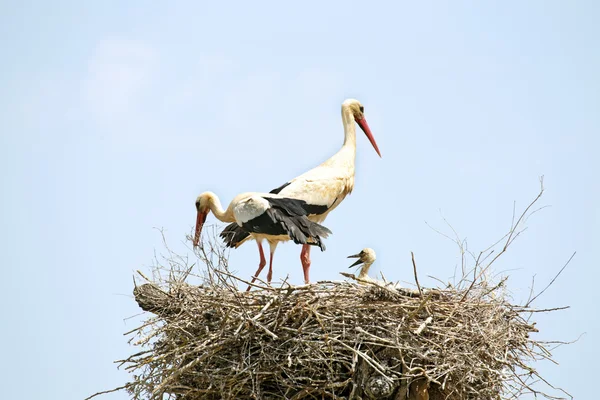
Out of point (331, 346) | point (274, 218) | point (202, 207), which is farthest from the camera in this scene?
point (202, 207)

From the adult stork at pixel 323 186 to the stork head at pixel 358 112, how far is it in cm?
3

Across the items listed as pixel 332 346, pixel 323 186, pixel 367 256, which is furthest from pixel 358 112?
pixel 332 346

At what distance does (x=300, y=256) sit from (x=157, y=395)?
257 cm

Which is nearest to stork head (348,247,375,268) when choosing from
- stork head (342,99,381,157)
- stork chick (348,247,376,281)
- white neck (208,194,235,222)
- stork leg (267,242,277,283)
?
stork chick (348,247,376,281)

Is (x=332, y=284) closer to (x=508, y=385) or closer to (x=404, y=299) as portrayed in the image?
(x=404, y=299)

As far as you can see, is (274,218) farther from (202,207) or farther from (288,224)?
(202,207)

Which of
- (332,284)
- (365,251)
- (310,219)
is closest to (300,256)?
(310,219)

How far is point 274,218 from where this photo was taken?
27.6 feet

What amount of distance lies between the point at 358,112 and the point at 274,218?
2009 millimetres

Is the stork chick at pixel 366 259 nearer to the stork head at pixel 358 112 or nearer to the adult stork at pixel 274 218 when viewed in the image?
the adult stork at pixel 274 218

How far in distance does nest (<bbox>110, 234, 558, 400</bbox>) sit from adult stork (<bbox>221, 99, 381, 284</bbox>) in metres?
1.88

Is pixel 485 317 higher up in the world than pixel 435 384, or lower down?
higher up

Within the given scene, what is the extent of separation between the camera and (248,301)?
7020mm

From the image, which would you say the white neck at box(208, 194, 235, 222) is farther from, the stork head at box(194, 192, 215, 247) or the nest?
the nest
